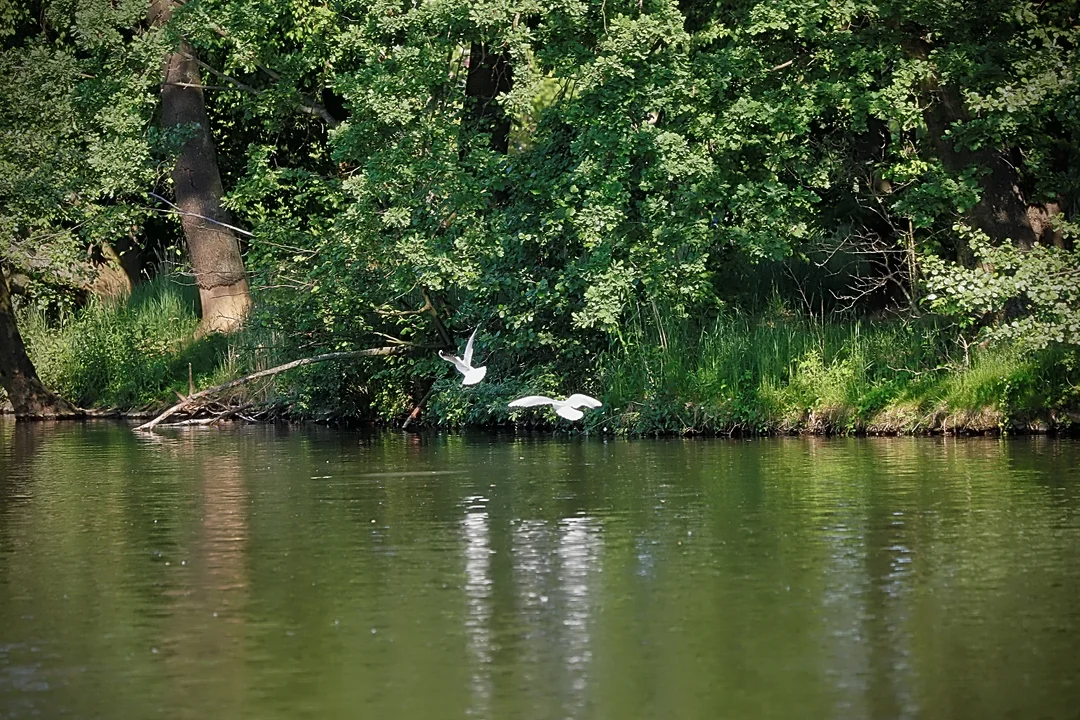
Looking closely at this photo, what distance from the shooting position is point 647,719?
8.11m

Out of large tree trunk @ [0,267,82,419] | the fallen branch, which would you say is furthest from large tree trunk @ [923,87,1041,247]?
large tree trunk @ [0,267,82,419]

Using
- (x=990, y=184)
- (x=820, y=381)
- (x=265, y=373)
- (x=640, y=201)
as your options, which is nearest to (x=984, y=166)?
(x=990, y=184)

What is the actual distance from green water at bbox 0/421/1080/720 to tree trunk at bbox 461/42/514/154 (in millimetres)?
8859

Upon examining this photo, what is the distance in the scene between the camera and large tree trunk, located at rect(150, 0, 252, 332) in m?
32.5

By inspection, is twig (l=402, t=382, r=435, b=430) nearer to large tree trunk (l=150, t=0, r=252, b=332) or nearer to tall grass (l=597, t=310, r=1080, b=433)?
tall grass (l=597, t=310, r=1080, b=433)

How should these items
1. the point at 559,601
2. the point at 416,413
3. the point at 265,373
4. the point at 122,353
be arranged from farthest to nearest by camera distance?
the point at 122,353 < the point at 265,373 < the point at 416,413 < the point at 559,601

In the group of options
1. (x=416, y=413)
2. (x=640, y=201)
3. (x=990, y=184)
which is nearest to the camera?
(x=990, y=184)

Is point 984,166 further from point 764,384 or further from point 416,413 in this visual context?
point 416,413

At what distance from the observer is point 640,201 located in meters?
24.3

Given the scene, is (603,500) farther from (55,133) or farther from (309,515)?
(55,133)

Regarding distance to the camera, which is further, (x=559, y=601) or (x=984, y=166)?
(x=984, y=166)

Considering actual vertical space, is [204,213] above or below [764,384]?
above

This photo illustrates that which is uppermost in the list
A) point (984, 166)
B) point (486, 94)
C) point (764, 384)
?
point (486, 94)

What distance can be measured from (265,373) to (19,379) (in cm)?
610
